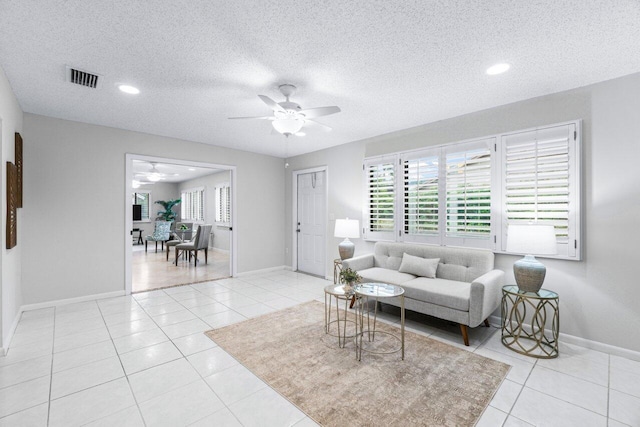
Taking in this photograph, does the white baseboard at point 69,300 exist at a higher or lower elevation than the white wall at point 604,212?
lower

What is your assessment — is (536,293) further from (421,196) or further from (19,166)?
(19,166)

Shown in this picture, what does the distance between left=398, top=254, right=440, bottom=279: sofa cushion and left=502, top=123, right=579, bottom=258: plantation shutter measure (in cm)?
82

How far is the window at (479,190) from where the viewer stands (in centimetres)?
296

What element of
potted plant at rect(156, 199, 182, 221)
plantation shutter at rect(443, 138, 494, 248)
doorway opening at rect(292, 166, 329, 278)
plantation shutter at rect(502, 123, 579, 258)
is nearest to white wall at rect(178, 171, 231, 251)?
potted plant at rect(156, 199, 182, 221)

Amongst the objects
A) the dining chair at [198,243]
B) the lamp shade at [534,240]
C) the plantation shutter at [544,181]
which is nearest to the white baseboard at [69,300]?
the dining chair at [198,243]

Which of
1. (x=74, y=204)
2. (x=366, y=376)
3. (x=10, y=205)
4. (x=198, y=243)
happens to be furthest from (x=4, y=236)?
(x=198, y=243)

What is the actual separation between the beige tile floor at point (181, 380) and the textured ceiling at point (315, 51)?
8.48ft

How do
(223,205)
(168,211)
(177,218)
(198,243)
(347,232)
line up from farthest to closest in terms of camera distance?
(177,218)
(168,211)
(223,205)
(198,243)
(347,232)

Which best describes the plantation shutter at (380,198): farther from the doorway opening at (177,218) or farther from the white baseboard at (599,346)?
the doorway opening at (177,218)

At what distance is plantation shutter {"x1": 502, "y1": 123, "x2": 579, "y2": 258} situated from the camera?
9.52 ft

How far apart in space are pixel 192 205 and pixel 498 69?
10.7 metres

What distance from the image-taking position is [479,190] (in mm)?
3547

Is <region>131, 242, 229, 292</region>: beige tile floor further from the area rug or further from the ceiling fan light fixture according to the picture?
the ceiling fan light fixture

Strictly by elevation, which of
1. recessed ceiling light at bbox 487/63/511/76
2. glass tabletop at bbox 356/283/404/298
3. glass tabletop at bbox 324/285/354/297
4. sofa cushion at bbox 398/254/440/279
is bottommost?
glass tabletop at bbox 324/285/354/297
